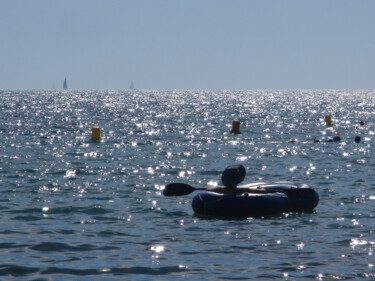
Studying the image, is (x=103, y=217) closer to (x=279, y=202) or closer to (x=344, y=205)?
(x=279, y=202)

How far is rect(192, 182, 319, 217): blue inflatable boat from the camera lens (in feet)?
53.6

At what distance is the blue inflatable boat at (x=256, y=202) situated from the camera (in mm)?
16328

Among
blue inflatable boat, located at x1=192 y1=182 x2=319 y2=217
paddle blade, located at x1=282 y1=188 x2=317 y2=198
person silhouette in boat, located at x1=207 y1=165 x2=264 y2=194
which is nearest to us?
blue inflatable boat, located at x1=192 y1=182 x2=319 y2=217

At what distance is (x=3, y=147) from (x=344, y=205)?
2173 centimetres

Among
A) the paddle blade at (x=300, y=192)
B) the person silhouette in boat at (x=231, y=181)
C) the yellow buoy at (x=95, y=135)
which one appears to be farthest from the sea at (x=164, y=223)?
the yellow buoy at (x=95, y=135)

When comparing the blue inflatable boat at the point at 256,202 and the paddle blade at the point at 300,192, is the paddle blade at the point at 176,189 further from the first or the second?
the paddle blade at the point at 300,192

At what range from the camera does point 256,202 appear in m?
16.5

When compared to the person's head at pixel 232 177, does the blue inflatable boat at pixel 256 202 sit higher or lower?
lower

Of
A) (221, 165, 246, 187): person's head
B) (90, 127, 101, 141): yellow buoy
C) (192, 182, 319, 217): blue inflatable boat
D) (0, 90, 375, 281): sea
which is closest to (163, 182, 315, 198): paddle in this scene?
(192, 182, 319, 217): blue inflatable boat

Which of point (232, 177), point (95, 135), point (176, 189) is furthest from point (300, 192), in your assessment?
point (95, 135)

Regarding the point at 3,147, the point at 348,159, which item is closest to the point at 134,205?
the point at 348,159

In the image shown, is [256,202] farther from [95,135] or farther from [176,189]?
[95,135]

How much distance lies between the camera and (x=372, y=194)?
67.0 ft

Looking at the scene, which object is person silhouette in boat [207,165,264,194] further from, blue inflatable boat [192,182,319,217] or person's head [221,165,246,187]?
blue inflatable boat [192,182,319,217]
